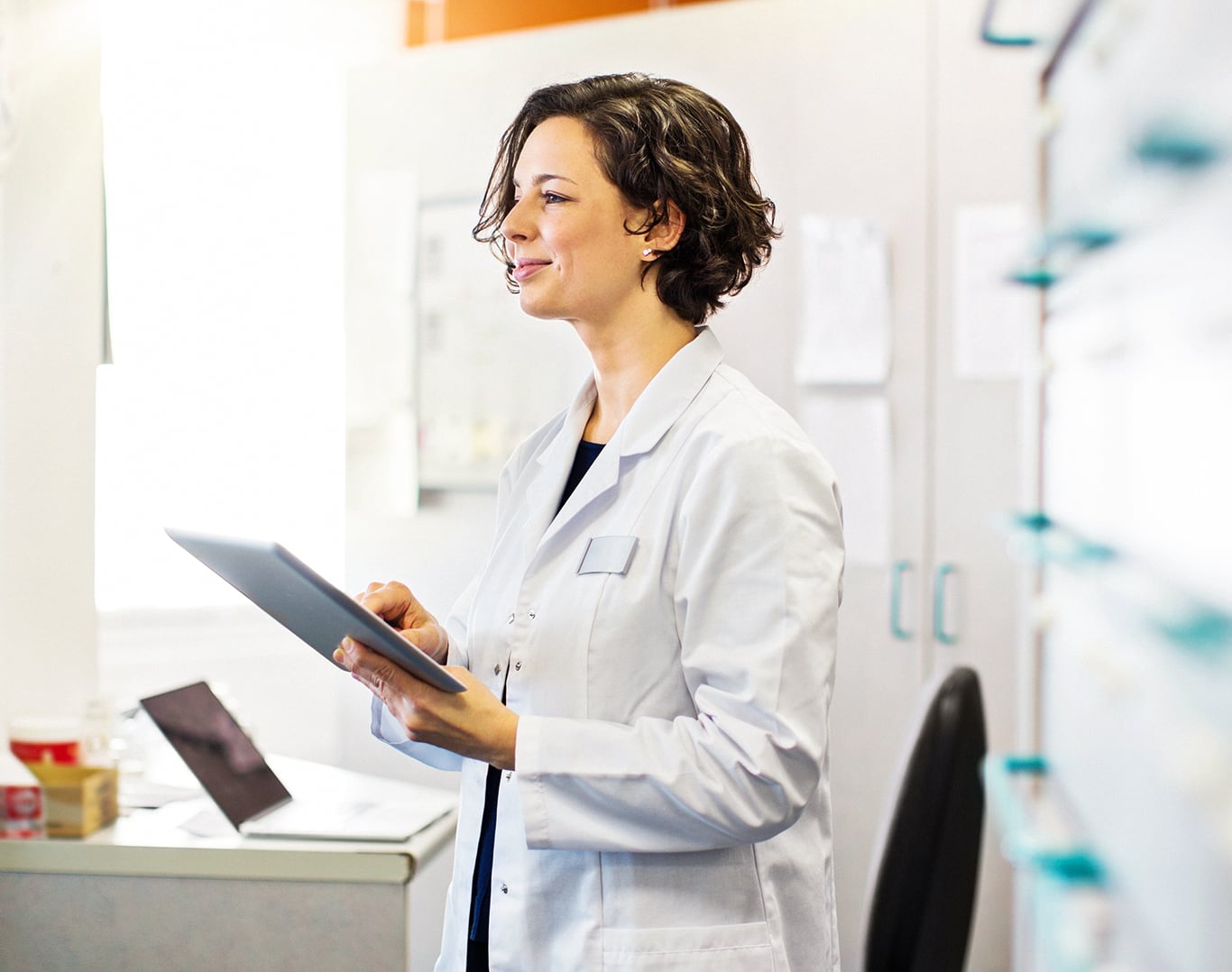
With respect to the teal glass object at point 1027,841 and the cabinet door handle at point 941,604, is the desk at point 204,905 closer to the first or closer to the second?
the teal glass object at point 1027,841

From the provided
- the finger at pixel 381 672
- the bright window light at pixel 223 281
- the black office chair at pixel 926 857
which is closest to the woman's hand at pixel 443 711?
the finger at pixel 381 672

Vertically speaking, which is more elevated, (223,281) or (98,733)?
(223,281)

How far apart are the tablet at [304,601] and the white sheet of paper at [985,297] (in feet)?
5.18

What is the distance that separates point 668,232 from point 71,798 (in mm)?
1084

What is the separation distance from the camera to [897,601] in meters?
2.32

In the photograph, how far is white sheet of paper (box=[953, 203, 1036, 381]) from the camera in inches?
89.1

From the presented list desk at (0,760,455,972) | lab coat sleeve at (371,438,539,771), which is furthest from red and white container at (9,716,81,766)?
lab coat sleeve at (371,438,539,771)

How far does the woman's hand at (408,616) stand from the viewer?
1291mm

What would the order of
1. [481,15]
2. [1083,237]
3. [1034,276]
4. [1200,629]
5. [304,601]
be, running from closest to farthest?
[1200,629] → [1083,237] → [1034,276] → [304,601] → [481,15]

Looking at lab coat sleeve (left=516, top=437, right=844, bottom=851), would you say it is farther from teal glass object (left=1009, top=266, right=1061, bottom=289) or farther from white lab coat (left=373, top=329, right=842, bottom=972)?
teal glass object (left=1009, top=266, right=1061, bottom=289)

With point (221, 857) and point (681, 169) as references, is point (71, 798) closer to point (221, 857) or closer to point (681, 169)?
point (221, 857)

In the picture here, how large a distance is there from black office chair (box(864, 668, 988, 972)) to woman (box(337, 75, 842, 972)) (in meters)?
0.08

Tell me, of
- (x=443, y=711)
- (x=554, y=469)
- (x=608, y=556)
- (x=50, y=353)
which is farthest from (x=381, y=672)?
(x=50, y=353)

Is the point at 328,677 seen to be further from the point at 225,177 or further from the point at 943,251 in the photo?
the point at 943,251
